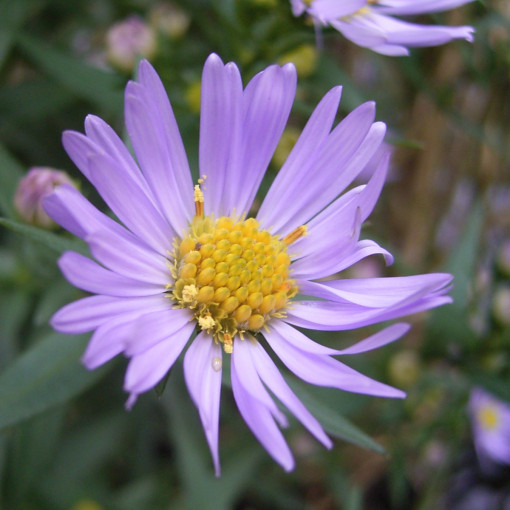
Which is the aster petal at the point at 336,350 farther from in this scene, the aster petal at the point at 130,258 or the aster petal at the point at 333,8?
the aster petal at the point at 333,8

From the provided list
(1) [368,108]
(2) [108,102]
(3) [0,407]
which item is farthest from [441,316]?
(3) [0,407]

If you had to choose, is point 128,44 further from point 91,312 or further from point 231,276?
point 91,312

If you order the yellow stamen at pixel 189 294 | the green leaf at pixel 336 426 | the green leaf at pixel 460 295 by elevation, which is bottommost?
the green leaf at pixel 460 295

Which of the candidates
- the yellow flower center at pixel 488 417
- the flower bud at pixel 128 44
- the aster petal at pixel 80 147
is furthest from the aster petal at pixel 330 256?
the yellow flower center at pixel 488 417

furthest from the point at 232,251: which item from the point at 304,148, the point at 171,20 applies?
the point at 171,20

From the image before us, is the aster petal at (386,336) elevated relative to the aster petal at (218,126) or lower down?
lower down

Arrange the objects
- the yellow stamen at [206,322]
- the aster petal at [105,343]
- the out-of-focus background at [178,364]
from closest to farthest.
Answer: the aster petal at [105,343], the yellow stamen at [206,322], the out-of-focus background at [178,364]

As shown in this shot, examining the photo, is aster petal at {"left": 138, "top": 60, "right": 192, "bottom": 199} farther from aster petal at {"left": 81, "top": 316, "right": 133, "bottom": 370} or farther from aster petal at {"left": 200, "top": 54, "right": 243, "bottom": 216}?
aster petal at {"left": 81, "top": 316, "right": 133, "bottom": 370}

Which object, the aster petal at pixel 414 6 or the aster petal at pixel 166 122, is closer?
the aster petal at pixel 166 122
